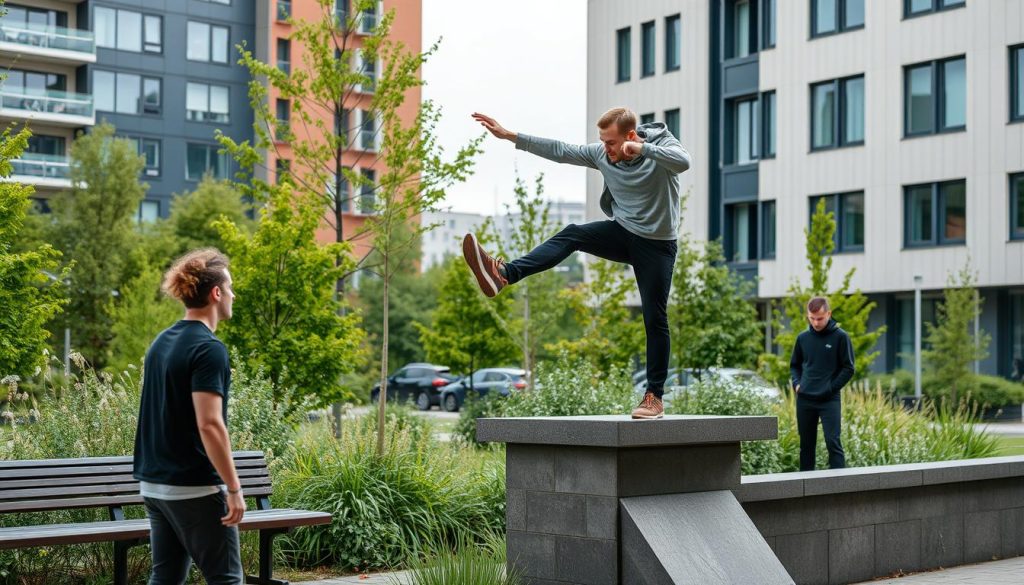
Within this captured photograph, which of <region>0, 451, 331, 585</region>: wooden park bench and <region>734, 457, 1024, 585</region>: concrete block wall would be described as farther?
<region>734, 457, 1024, 585</region>: concrete block wall

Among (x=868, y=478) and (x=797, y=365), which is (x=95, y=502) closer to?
(x=868, y=478)

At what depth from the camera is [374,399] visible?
154 feet

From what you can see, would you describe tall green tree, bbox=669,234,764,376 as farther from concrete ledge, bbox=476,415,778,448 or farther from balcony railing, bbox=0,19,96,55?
balcony railing, bbox=0,19,96,55

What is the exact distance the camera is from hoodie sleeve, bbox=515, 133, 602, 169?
27.8 feet

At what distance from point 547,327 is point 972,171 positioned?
17.1 metres

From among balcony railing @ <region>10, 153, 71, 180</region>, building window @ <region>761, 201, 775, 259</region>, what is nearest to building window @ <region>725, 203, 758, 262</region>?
building window @ <region>761, 201, 775, 259</region>

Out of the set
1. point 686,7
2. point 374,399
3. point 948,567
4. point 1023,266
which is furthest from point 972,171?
point 948,567

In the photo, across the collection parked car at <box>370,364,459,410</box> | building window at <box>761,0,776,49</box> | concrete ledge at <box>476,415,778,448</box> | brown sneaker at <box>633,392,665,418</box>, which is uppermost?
building window at <box>761,0,776,49</box>

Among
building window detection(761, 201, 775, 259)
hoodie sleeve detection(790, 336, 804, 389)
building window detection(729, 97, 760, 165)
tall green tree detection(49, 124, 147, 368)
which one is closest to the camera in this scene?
hoodie sleeve detection(790, 336, 804, 389)

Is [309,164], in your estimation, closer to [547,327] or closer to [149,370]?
[547,327]

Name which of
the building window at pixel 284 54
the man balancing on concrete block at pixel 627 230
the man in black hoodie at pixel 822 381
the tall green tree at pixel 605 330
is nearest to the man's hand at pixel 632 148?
the man balancing on concrete block at pixel 627 230

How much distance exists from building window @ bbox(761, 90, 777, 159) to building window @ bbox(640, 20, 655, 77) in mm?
5832

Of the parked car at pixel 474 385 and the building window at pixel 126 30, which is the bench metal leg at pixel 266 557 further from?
the building window at pixel 126 30

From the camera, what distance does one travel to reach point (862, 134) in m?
41.1
